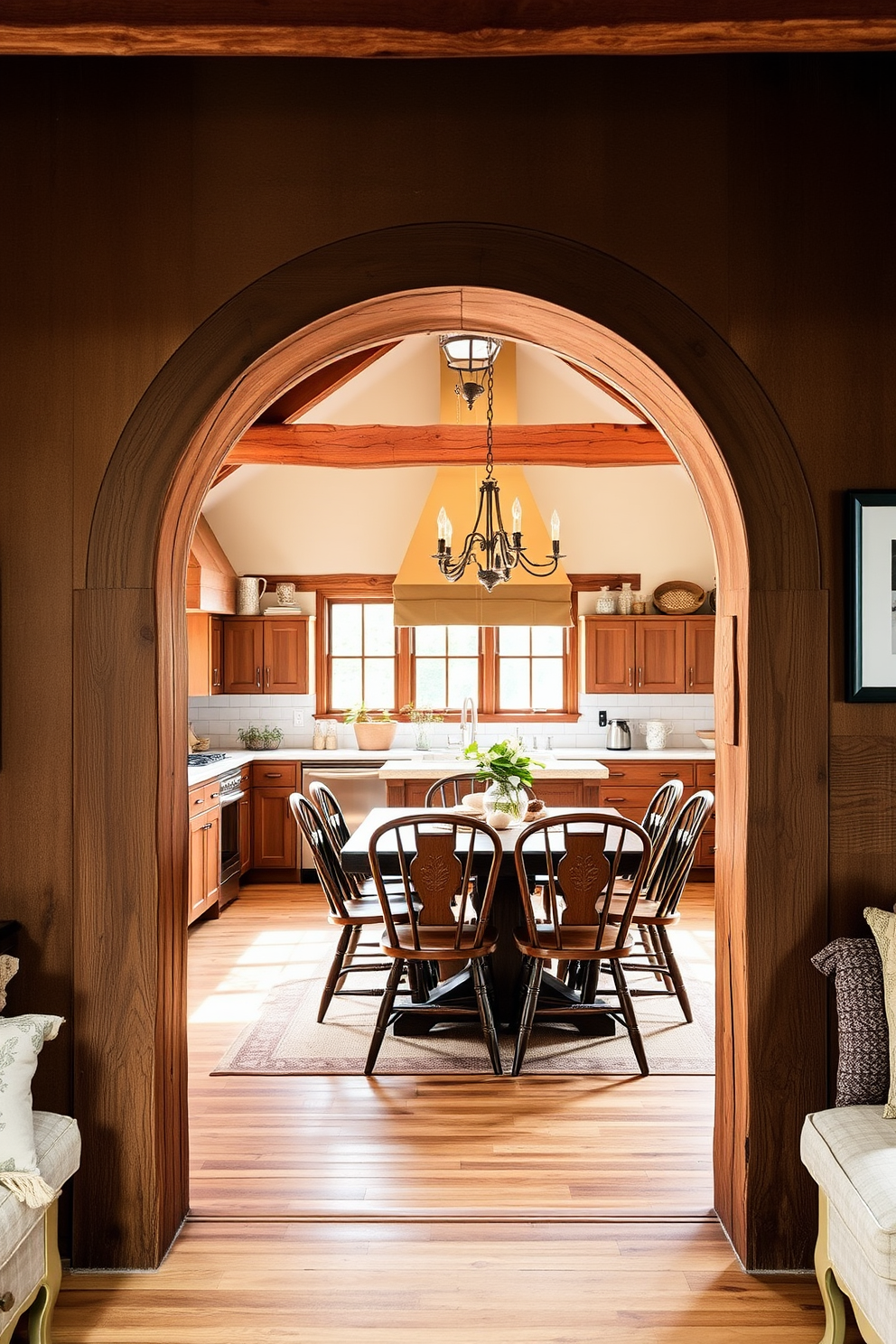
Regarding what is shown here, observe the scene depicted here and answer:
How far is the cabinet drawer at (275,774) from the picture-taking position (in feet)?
24.5

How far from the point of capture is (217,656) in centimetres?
788

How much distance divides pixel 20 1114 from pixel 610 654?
6.27 metres

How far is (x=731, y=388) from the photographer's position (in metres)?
2.62

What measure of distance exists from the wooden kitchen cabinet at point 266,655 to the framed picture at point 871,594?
577 centimetres

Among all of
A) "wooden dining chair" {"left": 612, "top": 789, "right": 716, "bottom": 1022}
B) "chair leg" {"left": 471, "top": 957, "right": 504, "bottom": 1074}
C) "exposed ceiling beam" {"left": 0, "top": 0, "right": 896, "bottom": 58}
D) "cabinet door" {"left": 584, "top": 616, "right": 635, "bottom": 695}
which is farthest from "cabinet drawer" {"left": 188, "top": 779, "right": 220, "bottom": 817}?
"exposed ceiling beam" {"left": 0, "top": 0, "right": 896, "bottom": 58}

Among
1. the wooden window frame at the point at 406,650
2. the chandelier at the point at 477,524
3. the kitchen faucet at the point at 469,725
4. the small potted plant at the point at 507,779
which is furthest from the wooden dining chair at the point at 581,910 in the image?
the wooden window frame at the point at 406,650

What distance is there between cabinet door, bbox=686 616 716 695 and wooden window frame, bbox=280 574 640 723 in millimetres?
597

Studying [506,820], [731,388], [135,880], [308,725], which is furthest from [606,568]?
[135,880]

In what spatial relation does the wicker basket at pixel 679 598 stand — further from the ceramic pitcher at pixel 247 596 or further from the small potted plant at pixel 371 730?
the ceramic pitcher at pixel 247 596

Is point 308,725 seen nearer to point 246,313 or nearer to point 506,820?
point 506,820

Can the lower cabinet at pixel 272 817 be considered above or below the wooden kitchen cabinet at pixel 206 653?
below

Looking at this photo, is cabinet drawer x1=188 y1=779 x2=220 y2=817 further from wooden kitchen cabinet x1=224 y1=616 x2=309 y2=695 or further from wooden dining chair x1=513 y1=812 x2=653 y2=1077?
wooden dining chair x1=513 y1=812 x2=653 y2=1077

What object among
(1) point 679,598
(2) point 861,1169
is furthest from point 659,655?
(2) point 861,1169

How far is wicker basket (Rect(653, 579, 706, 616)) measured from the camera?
794 cm
